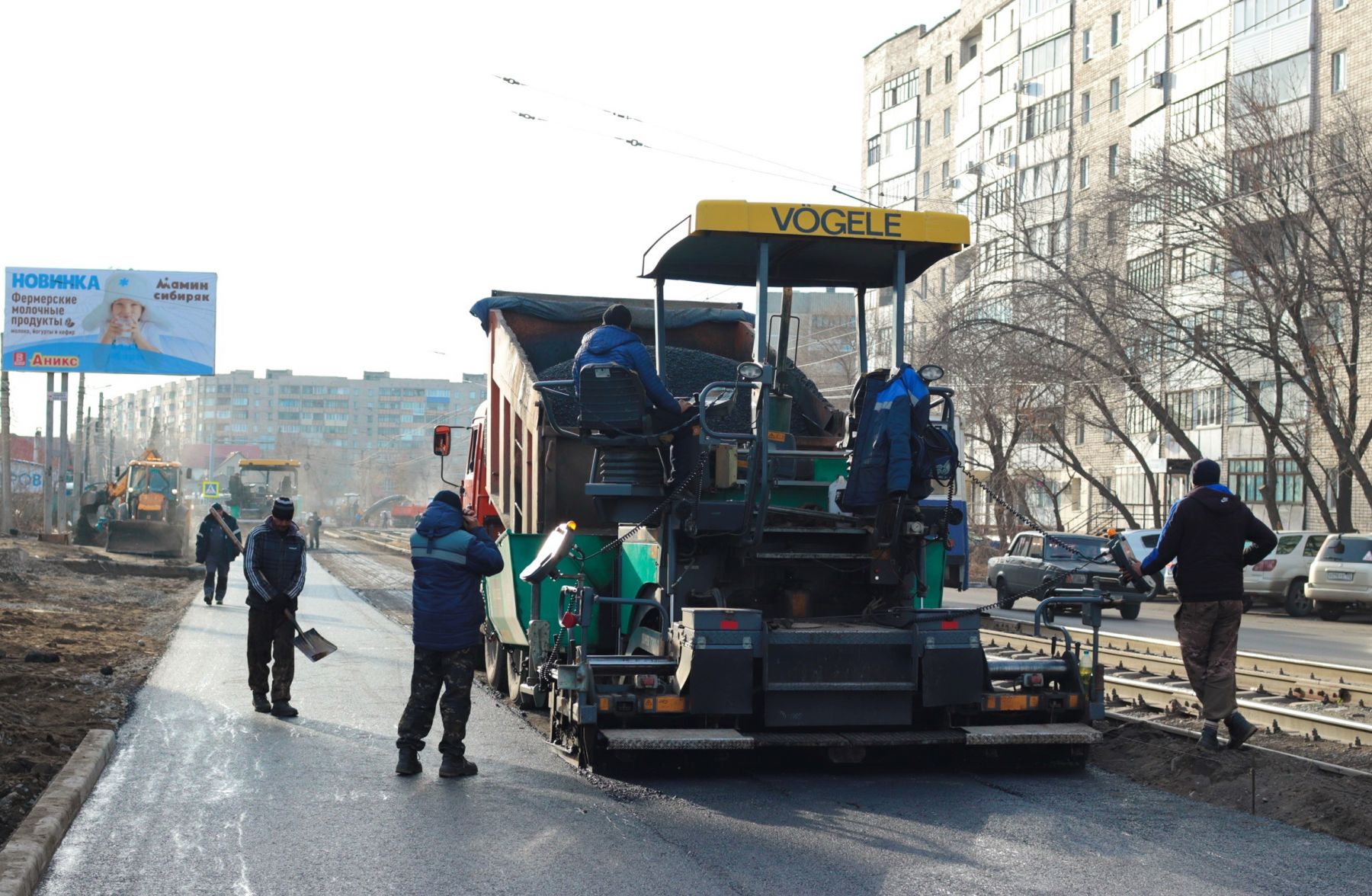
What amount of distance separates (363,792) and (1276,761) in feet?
16.8

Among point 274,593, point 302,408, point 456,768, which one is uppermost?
point 302,408

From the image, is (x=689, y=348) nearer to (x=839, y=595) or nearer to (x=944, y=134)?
(x=839, y=595)

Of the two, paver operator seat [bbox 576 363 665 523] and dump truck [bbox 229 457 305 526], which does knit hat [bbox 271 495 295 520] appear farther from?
dump truck [bbox 229 457 305 526]

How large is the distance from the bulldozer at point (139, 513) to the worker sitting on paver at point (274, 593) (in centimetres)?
2871

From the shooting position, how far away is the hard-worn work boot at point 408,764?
330 inches

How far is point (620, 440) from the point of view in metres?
8.64

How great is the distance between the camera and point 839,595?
9203 millimetres

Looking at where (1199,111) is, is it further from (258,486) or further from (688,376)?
(688,376)

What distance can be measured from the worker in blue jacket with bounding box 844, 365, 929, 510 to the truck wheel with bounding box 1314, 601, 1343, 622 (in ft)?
61.5

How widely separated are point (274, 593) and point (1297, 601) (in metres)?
20.1

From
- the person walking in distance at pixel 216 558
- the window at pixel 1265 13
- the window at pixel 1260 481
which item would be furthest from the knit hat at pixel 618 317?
the window at pixel 1265 13

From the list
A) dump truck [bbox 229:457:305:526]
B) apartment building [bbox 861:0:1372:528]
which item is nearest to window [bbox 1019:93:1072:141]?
apartment building [bbox 861:0:1372:528]

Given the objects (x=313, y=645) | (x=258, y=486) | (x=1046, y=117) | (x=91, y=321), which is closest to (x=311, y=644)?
(x=313, y=645)

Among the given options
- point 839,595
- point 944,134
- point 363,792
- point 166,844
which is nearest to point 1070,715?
point 839,595
